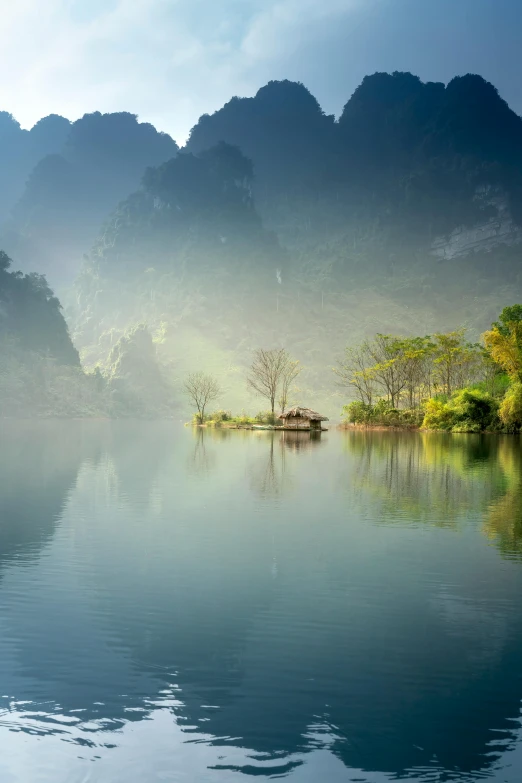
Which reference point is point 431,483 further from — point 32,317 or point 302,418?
point 32,317

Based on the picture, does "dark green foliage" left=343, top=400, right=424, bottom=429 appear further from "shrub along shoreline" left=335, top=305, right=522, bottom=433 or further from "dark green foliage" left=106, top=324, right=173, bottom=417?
"dark green foliage" left=106, top=324, right=173, bottom=417

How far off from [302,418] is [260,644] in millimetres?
50209

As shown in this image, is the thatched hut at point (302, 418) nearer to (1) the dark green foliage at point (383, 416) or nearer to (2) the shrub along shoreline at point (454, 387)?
(1) the dark green foliage at point (383, 416)

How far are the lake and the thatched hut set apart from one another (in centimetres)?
4170

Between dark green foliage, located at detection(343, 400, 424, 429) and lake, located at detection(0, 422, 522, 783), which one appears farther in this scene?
dark green foliage, located at detection(343, 400, 424, 429)

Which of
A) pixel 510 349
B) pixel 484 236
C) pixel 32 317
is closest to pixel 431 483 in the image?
pixel 510 349

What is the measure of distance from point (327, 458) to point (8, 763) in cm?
2336

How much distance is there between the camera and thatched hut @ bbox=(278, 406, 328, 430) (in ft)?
182

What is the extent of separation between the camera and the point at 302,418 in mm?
56219

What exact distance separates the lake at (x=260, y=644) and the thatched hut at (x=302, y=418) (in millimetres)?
41704

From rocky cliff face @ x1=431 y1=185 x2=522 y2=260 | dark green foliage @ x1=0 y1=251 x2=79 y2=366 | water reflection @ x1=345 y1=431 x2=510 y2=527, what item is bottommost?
water reflection @ x1=345 y1=431 x2=510 y2=527

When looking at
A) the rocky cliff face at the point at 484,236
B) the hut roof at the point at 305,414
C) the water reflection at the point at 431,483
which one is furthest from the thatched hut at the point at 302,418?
the rocky cliff face at the point at 484,236

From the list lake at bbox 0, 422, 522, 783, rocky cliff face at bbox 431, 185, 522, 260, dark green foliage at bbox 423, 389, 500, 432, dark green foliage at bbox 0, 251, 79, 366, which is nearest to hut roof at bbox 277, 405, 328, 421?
dark green foliage at bbox 423, 389, 500, 432

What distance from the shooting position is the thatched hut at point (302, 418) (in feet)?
Result: 182
